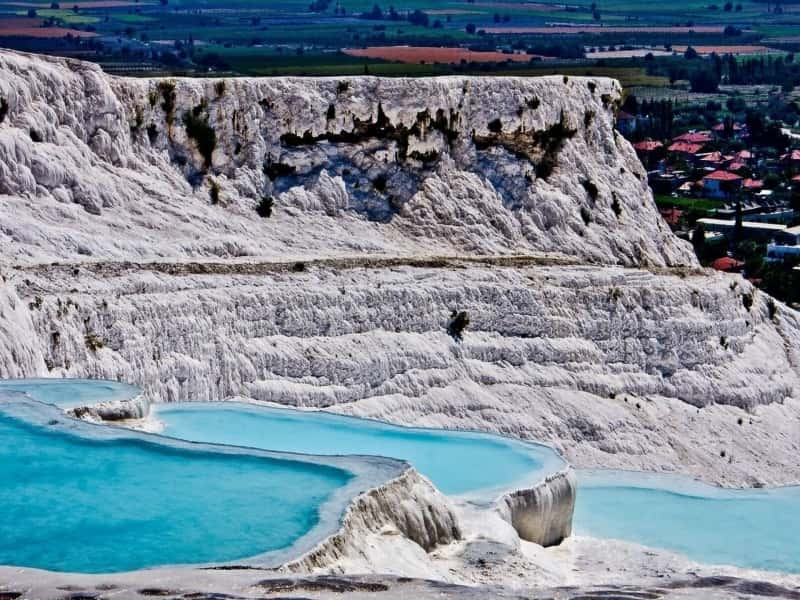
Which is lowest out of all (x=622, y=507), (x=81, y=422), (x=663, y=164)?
(x=663, y=164)

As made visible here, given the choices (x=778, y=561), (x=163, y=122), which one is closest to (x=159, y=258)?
(x=163, y=122)

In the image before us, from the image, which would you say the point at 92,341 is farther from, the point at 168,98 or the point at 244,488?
the point at 244,488

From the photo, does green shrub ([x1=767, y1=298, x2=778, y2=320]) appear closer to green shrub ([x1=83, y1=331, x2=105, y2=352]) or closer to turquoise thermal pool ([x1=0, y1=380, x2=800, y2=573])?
turquoise thermal pool ([x1=0, y1=380, x2=800, y2=573])

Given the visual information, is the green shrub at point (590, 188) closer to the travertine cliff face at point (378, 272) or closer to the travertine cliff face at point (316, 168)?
the travertine cliff face at point (316, 168)

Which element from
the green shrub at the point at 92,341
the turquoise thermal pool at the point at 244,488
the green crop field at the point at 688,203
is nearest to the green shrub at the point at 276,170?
the green shrub at the point at 92,341

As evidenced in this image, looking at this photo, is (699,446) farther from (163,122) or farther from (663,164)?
(663,164)

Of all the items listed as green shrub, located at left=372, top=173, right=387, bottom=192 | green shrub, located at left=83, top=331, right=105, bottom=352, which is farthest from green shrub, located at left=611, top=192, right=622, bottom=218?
green shrub, located at left=83, top=331, right=105, bottom=352
